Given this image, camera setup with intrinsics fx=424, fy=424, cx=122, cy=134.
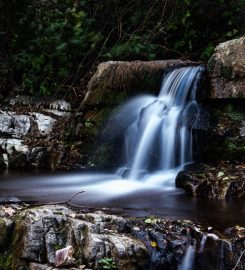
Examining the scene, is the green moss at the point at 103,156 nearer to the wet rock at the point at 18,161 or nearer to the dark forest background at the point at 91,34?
the wet rock at the point at 18,161

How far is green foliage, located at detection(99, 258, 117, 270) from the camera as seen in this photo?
3.78 metres

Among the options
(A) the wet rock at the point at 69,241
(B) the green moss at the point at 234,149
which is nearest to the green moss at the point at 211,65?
(B) the green moss at the point at 234,149

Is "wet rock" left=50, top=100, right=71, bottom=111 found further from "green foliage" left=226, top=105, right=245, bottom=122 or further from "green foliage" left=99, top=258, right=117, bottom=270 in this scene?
"green foliage" left=99, top=258, right=117, bottom=270

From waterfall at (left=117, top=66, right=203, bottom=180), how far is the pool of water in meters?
0.54

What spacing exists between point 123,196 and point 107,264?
2081 mm

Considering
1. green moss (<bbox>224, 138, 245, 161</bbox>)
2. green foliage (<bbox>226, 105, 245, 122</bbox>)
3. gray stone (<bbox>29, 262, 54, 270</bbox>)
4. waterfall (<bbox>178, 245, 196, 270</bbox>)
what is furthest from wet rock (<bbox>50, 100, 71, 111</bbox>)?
waterfall (<bbox>178, 245, 196, 270</bbox>)

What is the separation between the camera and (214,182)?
5.99 metres

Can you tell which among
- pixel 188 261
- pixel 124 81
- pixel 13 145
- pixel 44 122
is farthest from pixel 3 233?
pixel 124 81

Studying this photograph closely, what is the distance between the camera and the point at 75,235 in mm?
4043

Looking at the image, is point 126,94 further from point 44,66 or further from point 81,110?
point 44,66

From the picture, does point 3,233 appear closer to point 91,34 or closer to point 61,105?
point 61,105

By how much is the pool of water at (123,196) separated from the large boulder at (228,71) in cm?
237

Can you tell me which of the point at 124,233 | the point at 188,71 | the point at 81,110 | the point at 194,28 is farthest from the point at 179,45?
the point at 124,233

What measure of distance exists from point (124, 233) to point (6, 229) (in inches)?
45.5
